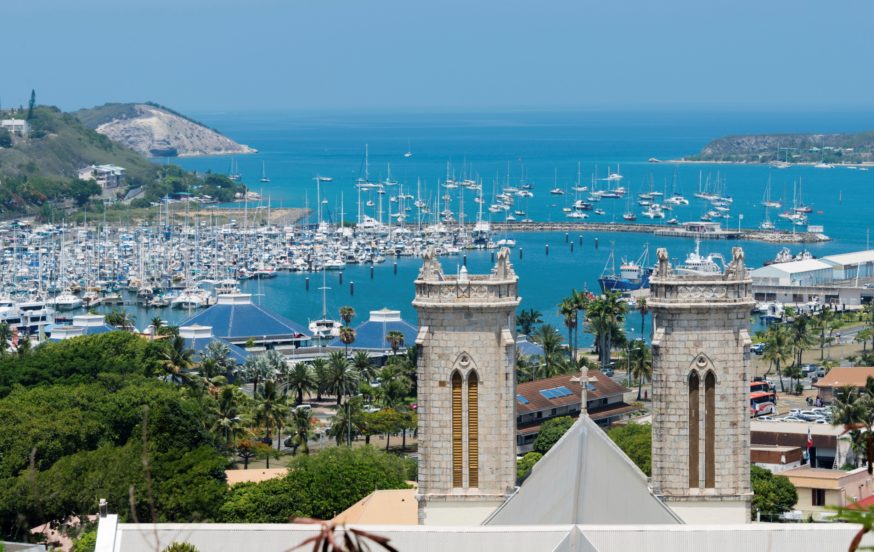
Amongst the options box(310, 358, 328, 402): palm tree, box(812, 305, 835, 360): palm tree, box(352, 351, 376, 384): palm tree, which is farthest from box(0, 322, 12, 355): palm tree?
box(812, 305, 835, 360): palm tree

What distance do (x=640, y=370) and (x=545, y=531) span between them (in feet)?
193

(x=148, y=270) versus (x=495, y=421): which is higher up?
(x=495, y=421)

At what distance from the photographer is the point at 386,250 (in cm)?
19012

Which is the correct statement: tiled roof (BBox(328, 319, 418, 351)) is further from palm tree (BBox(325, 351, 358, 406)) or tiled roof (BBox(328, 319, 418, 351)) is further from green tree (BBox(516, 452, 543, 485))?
green tree (BBox(516, 452, 543, 485))

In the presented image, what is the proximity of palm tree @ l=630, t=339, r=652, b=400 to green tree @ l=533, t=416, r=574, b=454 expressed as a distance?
15613 mm

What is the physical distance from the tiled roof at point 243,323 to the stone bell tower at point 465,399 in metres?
74.8

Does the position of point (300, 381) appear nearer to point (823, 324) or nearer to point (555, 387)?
point (555, 387)

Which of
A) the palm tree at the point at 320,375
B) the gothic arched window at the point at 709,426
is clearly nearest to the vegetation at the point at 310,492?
the gothic arched window at the point at 709,426

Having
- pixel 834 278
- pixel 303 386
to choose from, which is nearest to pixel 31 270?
pixel 834 278

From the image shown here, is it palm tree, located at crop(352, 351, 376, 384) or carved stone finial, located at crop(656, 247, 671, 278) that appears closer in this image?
carved stone finial, located at crop(656, 247, 671, 278)

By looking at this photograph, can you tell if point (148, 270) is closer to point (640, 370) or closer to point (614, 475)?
point (640, 370)

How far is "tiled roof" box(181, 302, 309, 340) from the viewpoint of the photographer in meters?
112

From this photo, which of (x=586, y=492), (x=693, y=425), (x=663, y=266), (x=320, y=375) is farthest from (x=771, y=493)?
(x=320, y=375)

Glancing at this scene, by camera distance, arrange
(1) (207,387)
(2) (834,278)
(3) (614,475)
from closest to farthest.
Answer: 1. (3) (614,475)
2. (1) (207,387)
3. (2) (834,278)
